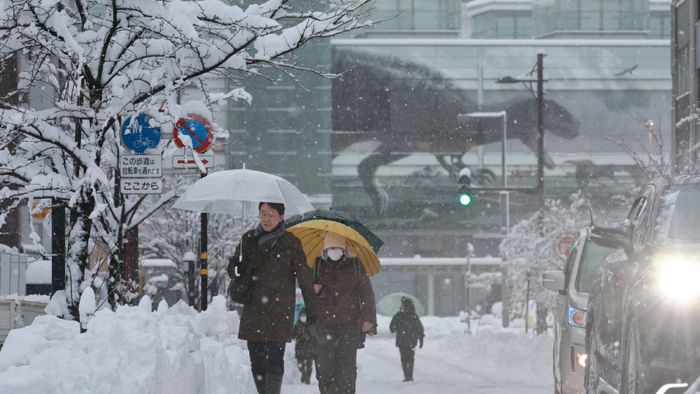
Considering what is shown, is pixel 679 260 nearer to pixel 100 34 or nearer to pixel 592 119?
pixel 100 34

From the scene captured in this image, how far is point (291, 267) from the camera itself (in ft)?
34.3

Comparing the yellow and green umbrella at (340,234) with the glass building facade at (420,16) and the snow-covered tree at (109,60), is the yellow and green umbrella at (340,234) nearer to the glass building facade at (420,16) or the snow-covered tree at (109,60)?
the snow-covered tree at (109,60)

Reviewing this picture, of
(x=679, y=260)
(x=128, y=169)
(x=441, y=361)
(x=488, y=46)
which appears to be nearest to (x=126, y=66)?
(x=128, y=169)

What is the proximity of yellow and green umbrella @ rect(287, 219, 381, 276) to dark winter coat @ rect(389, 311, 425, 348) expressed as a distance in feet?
28.3

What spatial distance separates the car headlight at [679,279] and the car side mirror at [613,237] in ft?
2.64

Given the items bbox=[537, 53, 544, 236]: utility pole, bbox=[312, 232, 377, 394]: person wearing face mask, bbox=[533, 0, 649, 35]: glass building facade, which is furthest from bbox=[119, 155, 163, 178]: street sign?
bbox=[533, 0, 649, 35]: glass building facade

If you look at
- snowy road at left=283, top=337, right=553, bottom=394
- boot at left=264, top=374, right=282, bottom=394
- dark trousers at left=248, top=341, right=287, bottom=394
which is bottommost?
snowy road at left=283, top=337, right=553, bottom=394

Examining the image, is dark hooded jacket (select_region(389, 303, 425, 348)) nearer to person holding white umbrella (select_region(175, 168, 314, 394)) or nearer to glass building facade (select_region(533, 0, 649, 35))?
person holding white umbrella (select_region(175, 168, 314, 394))

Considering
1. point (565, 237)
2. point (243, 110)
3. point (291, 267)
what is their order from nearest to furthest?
1. point (291, 267)
2. point (565, 237)
3. point (243, 110)

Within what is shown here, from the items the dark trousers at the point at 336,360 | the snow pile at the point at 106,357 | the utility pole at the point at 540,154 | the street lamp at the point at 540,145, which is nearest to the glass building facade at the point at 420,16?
the street lamp at the point at 540,145

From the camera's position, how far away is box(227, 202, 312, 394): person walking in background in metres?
10.3

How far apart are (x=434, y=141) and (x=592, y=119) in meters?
10.6

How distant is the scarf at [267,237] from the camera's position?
10.4 meters

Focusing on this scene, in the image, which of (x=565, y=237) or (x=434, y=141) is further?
(x=434, y=141)
